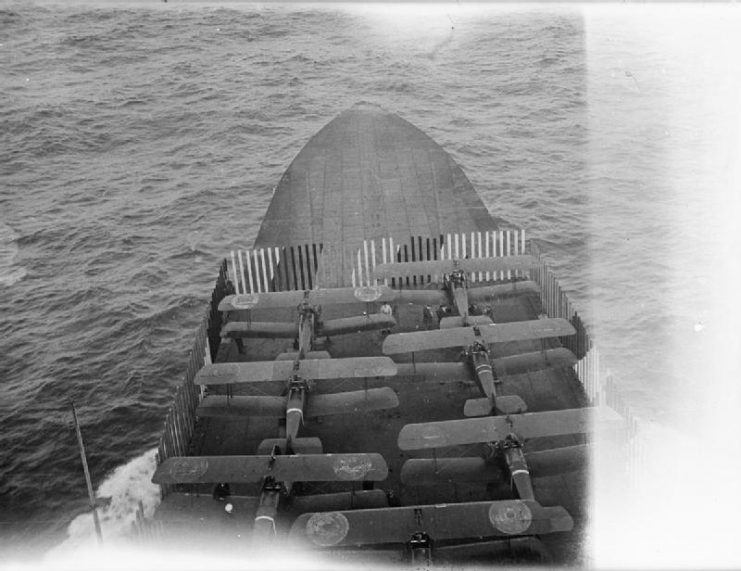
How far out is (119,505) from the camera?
31.7 m

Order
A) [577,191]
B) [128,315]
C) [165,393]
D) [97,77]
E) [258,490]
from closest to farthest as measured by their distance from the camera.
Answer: [258,490] < [165,393] < [128,315] < [577,191] < [97,77]

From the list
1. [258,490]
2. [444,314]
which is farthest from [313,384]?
[444,314]

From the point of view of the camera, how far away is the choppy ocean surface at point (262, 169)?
38.2m

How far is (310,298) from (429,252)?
9255mm

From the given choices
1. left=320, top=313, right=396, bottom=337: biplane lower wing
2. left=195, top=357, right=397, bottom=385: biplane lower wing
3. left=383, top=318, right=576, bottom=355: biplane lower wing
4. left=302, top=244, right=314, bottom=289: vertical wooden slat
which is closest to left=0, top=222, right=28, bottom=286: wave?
left=302, top=244, right=314, bottom=289: vertical wooden slat

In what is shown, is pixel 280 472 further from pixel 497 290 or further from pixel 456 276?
pixel 497 290

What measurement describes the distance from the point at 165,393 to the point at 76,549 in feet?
33.5

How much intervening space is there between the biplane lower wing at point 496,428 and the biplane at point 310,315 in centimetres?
664

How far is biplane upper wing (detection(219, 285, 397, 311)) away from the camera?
91.2 feet

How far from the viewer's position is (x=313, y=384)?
26.1 m

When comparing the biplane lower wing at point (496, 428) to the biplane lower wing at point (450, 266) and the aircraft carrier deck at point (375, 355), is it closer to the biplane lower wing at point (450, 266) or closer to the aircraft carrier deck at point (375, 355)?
the aircraft carrier deck at point (375, 355)

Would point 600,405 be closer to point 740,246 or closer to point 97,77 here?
point 740,246

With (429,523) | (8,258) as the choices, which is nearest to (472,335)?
(429,523)

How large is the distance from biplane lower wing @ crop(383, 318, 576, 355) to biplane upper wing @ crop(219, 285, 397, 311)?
109 inches
